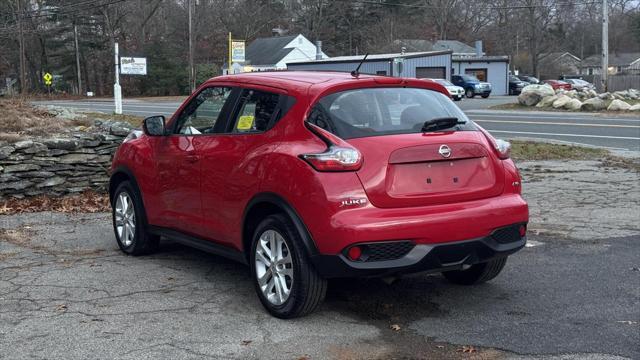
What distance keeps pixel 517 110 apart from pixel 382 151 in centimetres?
3206

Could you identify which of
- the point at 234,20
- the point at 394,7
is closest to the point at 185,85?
the point at 234,20

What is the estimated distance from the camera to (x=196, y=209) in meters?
5.88

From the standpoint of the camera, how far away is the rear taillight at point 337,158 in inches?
182

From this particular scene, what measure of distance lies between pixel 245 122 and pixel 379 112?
41.6 inches

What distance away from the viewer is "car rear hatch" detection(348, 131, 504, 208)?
4652 millimetres

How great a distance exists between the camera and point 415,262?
4613 mm

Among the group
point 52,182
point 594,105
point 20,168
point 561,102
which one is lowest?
point 52,182

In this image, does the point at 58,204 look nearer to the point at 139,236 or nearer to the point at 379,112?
the point at 139,236

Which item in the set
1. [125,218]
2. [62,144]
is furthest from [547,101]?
[125,218]

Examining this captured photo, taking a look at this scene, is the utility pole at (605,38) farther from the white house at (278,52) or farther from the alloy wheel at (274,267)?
the alloy wheel at (274,267)

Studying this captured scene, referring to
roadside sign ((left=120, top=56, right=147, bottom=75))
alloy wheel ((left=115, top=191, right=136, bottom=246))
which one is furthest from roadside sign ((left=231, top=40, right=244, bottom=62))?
alloy wheel ((left=115, top=191, right=136, bottom=246))

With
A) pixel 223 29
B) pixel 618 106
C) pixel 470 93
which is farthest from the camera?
pixel 223 29

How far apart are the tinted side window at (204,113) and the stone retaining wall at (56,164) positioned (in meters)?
3.87

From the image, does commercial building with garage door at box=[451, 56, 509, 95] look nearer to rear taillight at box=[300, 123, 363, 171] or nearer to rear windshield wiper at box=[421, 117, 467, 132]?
rear windshield wiper at box=[421, 117, 467, 132]
